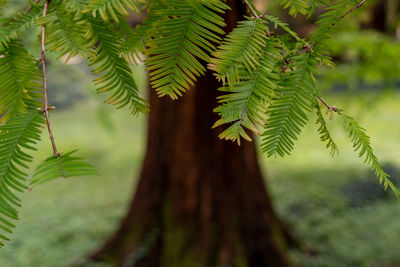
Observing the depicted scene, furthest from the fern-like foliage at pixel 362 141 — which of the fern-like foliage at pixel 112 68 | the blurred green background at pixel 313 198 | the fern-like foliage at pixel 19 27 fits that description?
the blurred green background at pixel 313 198

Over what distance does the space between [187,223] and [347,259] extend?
4.99 feet

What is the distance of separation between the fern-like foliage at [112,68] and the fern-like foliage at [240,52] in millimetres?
161

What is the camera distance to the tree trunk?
8.80 feet

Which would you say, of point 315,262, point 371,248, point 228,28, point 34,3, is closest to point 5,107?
point 34,3

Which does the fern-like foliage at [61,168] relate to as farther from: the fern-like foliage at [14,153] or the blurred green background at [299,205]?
the blurred green background at [299,205]

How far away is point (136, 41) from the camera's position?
74cm

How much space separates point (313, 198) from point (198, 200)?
2.48m

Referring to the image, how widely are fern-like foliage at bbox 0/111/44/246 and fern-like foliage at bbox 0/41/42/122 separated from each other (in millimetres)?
71

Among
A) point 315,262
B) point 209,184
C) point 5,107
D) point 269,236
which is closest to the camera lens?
point 5,107

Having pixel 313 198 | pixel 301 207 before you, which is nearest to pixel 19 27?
pixel 301 207

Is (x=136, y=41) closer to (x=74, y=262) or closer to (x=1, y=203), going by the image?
(x=1, y=203)

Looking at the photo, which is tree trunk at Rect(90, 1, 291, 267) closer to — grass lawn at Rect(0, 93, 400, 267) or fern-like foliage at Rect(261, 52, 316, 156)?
grass lawn at Rect(0, 93, 400, 267)

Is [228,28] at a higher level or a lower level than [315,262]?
higher

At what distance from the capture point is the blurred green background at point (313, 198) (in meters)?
3.33
